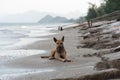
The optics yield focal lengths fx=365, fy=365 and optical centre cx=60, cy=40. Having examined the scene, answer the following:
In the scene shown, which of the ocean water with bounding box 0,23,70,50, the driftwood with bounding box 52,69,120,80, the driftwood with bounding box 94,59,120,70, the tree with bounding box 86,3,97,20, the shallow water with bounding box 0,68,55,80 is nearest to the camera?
the driftwood with bounding box 52,69,120,80

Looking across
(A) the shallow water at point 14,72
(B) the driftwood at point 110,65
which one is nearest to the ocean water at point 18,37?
(A) the shallow water at point 14,72

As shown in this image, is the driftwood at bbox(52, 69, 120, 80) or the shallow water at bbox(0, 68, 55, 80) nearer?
the driftwood at bbox(52, 69, 120, 80)

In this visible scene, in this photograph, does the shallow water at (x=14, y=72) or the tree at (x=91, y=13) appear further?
the tree at (x=91, y=13)

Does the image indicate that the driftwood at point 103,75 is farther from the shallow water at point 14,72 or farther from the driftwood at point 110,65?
the shallow water at point 14,72

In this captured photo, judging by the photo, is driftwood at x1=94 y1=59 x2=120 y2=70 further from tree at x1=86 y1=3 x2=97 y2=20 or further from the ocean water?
tree at x1=86 y1=3 x2=97 y2=20

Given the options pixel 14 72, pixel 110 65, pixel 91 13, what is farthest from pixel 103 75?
pixel 91 13

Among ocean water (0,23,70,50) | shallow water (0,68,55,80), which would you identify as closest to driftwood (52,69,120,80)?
shallow water (0,68,55,80)

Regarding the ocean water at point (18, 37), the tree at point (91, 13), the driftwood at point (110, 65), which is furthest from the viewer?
the tree at point (91, 13)

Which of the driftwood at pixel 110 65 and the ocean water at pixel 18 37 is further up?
the driftwood at pixel 110 65

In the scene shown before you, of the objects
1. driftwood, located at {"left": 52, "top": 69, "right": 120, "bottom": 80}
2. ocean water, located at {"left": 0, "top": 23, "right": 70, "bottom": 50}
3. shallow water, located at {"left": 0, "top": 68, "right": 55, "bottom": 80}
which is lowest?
ocean water, located at {"left": 0, "top": 23, "right": 70, "bottom": 50}

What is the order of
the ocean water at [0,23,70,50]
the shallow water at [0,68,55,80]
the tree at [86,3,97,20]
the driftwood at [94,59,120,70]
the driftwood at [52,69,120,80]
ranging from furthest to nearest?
the tree at [86,3,97,20], the ocean water at [0,23,70,50], the shallow water at [0,68,55,80], the driftwood at [94,59,120,70], the driftwood at [52,69,120,80]

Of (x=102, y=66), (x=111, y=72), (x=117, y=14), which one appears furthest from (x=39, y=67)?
(x=117, y=14)

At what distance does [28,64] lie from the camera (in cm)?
1370

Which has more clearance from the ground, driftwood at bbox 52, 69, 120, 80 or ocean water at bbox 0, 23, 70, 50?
driftwood at bbox 52, 69, 120, 80
